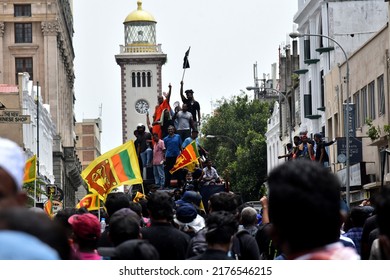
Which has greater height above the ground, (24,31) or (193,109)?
(24,31)

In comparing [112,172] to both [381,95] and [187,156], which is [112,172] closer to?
[187,156]

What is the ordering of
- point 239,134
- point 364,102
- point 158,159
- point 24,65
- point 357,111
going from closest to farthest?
point 158,159 → point 364,102 → point 357,111 → point 24,65 → point 239,134

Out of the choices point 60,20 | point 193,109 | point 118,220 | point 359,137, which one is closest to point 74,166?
point 60,20

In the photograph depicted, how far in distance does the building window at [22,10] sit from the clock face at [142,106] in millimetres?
74559

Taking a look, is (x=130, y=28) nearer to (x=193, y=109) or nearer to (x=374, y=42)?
(x=374, y=42)

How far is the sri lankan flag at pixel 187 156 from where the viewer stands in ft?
100

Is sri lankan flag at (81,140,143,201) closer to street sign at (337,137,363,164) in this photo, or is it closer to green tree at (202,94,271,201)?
street sign at (337,137,363,164)

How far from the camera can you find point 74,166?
123562 millimetres

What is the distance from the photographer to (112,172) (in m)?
21.4

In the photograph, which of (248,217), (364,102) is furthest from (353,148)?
(248,217)

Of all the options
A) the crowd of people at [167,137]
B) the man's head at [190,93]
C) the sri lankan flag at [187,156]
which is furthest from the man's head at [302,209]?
the man's head at [190,93]

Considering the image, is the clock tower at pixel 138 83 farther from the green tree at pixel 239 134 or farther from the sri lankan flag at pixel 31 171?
the sri lankan flag at pixel 31 171

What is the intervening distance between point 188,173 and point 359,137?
2224 centimetres

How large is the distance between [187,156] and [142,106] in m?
157
